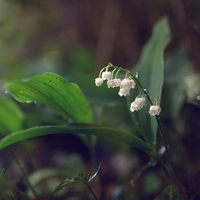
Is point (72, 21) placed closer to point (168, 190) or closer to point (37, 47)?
point (37, 47)

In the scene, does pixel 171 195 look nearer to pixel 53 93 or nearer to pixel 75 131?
pixel 75 131

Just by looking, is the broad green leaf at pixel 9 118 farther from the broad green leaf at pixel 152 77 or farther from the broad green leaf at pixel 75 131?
the broad green leaf at pixel 152 77

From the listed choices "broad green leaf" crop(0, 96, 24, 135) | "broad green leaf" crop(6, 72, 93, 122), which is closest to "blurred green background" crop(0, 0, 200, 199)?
"broad green leaf" crop(0, 96, 24, 135)

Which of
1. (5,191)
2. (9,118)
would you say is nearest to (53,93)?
(5,191)

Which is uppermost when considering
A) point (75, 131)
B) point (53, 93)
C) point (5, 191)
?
point (53, 93)

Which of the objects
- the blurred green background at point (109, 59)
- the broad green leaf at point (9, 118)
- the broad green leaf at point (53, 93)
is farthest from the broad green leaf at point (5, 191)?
the blurred green background at point (109, 59)

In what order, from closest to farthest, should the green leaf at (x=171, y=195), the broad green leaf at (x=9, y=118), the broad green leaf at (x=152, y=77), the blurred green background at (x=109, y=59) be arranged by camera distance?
the green leaf at (x=171, y=195) → the broad green leaf at (x=152, y=77) → the broad green leaf at (x=9, y=118) → the blurred green background at (x=109, y=59)
